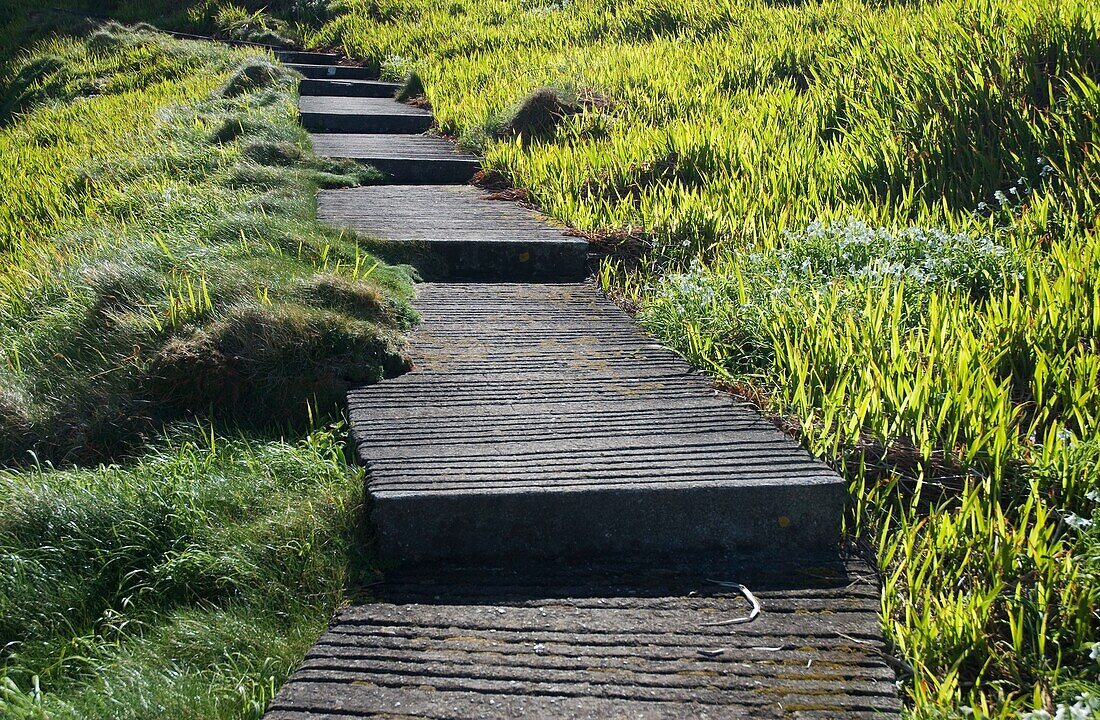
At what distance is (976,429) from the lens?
7.32ft

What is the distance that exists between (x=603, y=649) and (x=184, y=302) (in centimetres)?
183

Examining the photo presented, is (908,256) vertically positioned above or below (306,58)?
below

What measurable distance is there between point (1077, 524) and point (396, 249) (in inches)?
108

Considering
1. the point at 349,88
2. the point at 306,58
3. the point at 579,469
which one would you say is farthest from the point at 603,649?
the point at 306,58

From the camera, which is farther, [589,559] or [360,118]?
[360,118]

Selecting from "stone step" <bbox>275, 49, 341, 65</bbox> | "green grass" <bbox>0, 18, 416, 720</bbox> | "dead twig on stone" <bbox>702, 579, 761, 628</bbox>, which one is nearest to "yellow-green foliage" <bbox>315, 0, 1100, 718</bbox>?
"dead twig on stone" <bbox>702, 579, 761, 628</bbox>

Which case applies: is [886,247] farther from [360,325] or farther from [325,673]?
[325,673]

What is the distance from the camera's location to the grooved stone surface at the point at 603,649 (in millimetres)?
1663

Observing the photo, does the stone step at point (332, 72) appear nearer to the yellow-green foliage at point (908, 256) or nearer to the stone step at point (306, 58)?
the stone step at point (306, 58)

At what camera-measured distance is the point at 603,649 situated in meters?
1.81

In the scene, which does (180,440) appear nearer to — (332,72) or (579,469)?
(579,469)

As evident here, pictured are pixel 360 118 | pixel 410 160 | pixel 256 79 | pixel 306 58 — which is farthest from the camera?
pixel 306 58

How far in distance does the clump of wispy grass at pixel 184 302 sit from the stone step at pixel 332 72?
3.85 m

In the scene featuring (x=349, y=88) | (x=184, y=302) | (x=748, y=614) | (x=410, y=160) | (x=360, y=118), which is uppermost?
(x=349, y=88)
